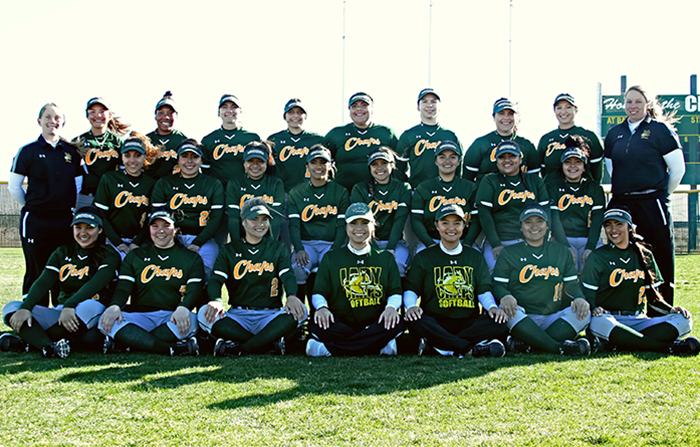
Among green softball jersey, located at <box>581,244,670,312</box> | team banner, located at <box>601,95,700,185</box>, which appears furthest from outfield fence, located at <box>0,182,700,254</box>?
green softball jersey, located at <box>581,244,670,312</box>

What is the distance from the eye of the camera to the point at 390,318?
175 inches

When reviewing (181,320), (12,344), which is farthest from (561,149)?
(12,344)

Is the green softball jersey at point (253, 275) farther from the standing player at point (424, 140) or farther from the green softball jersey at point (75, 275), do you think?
the standing player at point (424, 140)

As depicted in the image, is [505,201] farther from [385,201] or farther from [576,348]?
[576,348]

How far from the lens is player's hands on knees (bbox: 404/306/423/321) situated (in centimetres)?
451

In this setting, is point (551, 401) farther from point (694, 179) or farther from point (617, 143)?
point (694, 179)

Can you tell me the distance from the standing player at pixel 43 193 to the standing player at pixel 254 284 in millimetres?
1802

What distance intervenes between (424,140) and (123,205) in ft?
10.2

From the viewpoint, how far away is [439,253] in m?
4.82

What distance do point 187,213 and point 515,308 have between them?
3148mm

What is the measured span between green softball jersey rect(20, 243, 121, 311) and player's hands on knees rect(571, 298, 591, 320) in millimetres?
3969

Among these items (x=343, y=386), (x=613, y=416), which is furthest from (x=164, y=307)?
(x=613, y=416)

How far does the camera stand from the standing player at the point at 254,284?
4590 millimetres

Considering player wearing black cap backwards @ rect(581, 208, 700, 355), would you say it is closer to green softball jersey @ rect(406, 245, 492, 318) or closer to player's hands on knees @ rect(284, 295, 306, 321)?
green softball jersey @ rect(406, 245, 492, 318)
